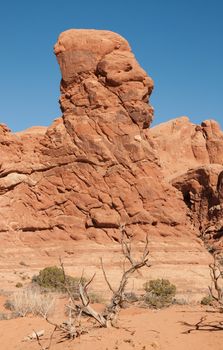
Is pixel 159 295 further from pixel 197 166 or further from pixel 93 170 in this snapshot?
pixel 197 166

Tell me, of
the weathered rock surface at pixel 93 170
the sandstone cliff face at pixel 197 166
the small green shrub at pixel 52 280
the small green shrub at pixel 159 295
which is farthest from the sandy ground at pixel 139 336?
the sandstone cliff face at pixel 197 166

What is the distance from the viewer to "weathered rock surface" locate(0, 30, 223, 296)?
2856 cm

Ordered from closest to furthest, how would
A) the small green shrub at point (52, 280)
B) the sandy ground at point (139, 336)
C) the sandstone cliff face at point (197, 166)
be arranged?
the sandy ground at point (139, 336) → the small green shrub at point (52, 280) → the sandstone cliff face at point (197, 166)

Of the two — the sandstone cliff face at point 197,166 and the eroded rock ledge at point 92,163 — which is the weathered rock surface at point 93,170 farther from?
the sandstone cliff face at point 197,166

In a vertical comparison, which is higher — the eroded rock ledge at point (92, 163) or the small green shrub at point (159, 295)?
the eroded rock ledge at point (92, 163)

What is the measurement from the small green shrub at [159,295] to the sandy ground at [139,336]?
365cm

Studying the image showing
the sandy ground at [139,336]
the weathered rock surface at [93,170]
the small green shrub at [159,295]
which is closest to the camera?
the sandy ground at [139,336]

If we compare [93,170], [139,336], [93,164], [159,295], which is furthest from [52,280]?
[93,164]

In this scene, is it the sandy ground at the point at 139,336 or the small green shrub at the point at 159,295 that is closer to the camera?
the sandy ground at the point at 139,336

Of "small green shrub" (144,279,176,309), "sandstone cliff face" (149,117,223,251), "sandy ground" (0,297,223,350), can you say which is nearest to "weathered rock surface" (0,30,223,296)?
"sandstone cliff face" (149,117,223,251)

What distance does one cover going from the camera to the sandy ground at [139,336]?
6.62 m

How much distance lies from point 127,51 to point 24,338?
27.1 meters

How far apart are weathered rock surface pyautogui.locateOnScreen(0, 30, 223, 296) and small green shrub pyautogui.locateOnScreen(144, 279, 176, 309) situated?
10868mm

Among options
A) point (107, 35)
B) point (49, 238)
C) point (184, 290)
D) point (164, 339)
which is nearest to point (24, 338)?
point (164, 339)
